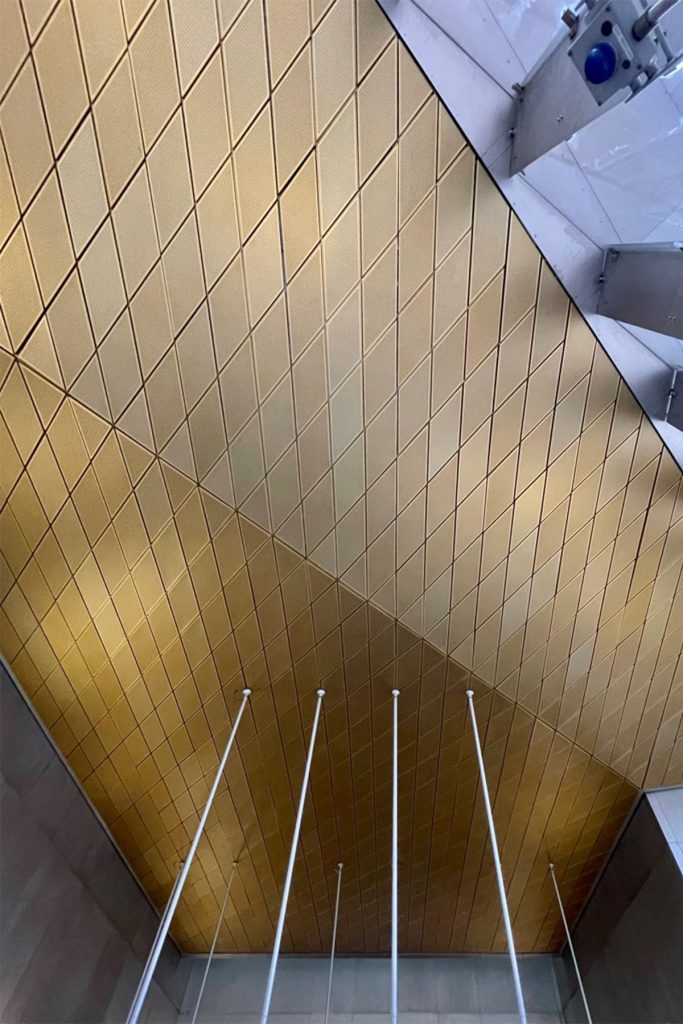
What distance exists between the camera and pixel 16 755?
25.3ft

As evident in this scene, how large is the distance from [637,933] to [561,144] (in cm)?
1019

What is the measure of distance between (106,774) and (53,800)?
723mm

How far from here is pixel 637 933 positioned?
888cm

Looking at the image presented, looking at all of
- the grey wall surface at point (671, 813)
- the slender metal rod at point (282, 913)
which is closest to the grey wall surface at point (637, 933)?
the grey wall surface at point (671, 813)

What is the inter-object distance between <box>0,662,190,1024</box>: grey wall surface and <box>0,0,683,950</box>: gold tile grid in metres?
0.45

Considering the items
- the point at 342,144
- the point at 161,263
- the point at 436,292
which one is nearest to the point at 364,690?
the point at 436,292

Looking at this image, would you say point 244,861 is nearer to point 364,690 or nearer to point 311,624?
point 364,690

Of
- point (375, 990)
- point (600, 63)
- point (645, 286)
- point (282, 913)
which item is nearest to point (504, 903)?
point (282, 913)

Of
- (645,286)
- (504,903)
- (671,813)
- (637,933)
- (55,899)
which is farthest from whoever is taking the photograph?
(637,933)

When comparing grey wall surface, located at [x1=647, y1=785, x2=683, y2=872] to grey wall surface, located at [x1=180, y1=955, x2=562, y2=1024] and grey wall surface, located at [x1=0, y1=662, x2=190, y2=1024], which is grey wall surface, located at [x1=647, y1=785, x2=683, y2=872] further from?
grey wall surface, located at [x1=0, y1=662, x2=190, y2=1024]

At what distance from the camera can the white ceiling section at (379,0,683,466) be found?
4102 mm

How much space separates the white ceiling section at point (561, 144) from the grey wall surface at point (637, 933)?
7.60 m

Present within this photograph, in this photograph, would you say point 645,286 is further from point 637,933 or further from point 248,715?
point 637,933

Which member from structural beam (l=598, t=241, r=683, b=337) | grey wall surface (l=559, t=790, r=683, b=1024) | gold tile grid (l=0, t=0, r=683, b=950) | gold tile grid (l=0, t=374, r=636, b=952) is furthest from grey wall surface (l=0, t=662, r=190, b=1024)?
structural beam (l=598, t=241, r=683, b=337)
